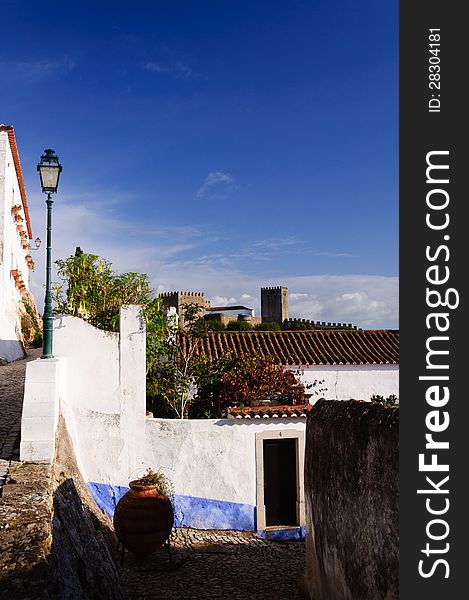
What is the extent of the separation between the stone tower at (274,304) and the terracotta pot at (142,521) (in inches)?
2080

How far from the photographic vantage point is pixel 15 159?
67.7 ft

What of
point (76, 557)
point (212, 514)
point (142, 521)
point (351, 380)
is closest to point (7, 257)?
point (351, 380)

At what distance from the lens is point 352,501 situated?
5418 mm

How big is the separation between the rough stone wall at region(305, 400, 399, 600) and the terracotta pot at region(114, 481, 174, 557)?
8.28 feet

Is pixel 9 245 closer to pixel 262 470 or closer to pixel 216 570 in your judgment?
pixel 262 470

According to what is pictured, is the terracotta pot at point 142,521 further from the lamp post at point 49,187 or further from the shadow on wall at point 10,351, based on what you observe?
the shadow on wall at point 10,351

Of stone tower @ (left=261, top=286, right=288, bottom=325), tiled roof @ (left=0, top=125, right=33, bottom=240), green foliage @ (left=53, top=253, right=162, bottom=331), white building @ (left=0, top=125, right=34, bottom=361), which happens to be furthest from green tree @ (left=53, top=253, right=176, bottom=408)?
stone tower @ (left=261, top=286, right=288, bottom=325)

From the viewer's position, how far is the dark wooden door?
38.0ft

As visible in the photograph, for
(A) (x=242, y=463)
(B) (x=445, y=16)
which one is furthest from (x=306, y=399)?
(B) (x=445, y=16)

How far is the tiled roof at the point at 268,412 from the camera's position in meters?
11.3

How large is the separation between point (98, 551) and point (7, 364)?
11.5 metres

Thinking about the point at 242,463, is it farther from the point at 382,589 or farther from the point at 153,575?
the point at 382,589

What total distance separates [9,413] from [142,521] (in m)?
2.85

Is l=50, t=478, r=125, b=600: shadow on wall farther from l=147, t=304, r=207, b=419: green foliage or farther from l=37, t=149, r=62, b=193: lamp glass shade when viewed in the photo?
l=147, t=304, r=207, b=419: green foliage
